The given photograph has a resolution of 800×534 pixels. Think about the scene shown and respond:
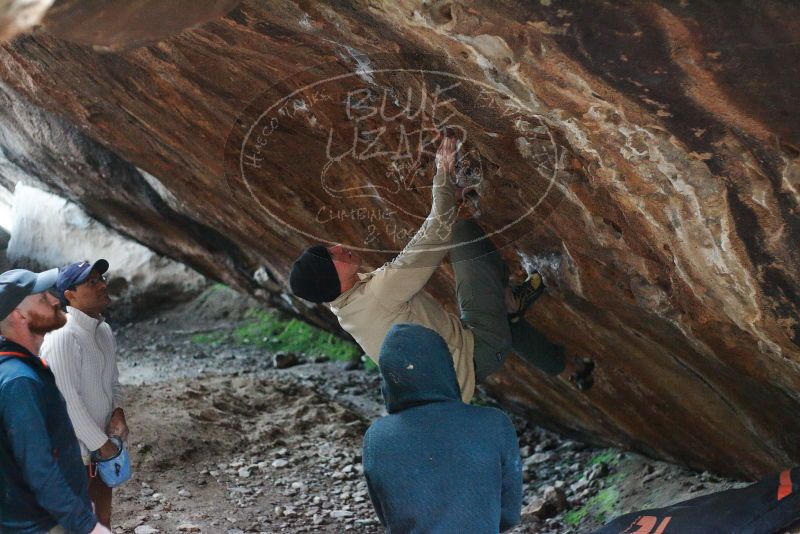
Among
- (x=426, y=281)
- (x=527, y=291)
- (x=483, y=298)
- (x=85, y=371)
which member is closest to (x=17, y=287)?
(x=85, y=371)

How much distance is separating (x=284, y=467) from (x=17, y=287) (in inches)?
137

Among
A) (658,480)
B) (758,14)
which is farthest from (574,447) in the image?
(758,14)

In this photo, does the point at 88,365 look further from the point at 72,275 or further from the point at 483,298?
the point at 483,298

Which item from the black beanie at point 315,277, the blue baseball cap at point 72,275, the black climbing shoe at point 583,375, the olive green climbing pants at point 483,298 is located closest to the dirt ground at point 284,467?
the black climbing shoe at point 583,375

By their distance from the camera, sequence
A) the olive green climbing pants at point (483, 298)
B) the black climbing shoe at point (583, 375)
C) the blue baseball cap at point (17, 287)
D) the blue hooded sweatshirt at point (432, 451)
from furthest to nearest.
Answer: the black climbing shoe at point (583, 375)
the olive green climbing pants at point (483, 298)
the blue baseball cap at point (17, 287)
the blue hooded sweatshirt at point (432, 451)

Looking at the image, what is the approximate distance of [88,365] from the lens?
389 cm

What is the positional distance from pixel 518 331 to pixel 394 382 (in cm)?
167

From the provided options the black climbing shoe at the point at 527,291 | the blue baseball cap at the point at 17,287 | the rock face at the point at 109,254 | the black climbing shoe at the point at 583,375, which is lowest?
the rock face at the point at 109,254

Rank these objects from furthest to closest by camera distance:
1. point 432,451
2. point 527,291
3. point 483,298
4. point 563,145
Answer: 1. point 527,291
2. point 483,298
3. point 563,145
4. point 432,451

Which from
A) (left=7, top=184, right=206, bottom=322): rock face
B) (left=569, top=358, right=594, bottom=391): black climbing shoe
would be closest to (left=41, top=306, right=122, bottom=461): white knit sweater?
(left=569, top=358, right=594, bottom=391): black climbing shoe

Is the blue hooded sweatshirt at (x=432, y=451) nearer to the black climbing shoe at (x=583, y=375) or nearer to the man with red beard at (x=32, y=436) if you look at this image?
the man with red beard at (x=32, y=436)

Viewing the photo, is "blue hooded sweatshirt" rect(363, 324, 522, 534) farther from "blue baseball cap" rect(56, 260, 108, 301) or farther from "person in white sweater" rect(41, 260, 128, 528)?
"blue baseball cap" rect(56, 260, 108, 301)

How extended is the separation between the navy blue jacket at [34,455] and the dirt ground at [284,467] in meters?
1.91

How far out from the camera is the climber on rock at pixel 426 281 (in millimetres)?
3359
